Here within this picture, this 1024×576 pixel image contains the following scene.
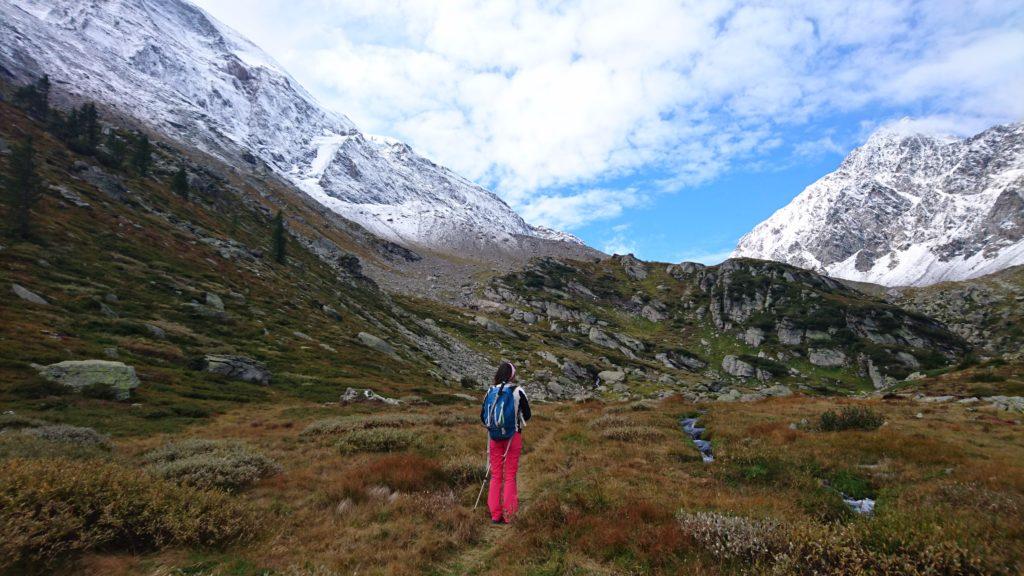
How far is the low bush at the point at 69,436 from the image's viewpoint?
529 inches

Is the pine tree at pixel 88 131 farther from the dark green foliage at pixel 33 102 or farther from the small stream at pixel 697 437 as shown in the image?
the small stream at pixel 697 437

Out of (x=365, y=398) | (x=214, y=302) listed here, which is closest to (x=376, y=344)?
(x=214, y=302)

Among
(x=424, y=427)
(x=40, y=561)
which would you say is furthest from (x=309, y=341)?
(x=40, y=561)

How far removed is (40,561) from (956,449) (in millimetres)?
21723

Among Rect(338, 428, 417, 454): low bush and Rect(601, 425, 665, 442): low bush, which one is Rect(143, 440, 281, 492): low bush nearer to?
Rect(338, 428, 417, 454): low bush

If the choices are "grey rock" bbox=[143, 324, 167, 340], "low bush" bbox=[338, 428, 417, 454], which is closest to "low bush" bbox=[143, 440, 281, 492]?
"low bush" bbox=[338, 428, 417, 454]

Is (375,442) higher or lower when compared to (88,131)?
lower

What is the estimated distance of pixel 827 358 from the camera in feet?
351

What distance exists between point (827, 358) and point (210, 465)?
Answer: 127463mm

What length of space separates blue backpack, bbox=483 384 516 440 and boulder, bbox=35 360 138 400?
888 inches

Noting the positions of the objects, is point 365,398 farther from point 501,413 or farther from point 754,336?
point 754,336

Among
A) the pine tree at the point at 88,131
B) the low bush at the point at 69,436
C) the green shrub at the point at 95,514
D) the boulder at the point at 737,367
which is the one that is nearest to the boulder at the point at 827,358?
the boulder at the point at 737,367

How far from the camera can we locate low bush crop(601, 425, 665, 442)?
1852 cm

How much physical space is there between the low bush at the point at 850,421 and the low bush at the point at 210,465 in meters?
20.7
